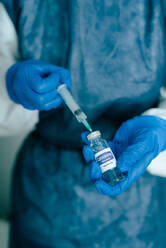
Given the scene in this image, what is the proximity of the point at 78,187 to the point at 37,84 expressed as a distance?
355mm

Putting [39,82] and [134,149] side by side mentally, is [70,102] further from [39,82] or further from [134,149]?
[134,149]

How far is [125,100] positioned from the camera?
793mm

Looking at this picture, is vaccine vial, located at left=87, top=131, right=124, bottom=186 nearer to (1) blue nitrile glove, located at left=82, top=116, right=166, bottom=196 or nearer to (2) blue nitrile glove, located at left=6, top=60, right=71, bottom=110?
(1) blue nitrile glove, located at left=82, top=116, right=166, bottom=196

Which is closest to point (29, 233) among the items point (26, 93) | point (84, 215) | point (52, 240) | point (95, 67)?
point (52, 240)

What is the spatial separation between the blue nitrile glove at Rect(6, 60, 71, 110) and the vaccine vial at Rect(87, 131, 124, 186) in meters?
0.18

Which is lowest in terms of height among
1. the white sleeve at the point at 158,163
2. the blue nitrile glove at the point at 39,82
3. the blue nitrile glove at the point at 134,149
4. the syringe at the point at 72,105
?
the white sleeve at the point at 158,163

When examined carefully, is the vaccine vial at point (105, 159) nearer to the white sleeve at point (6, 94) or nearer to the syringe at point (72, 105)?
the syringe at point (72, 105)

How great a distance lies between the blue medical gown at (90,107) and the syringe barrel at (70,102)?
0.23ft

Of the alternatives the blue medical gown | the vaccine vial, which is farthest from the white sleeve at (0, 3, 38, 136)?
the vaccine vial

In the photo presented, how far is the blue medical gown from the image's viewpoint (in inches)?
29.0

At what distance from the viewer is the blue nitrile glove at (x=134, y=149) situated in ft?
2.08

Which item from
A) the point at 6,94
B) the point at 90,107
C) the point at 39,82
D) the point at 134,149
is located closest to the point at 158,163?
the point at 134,149

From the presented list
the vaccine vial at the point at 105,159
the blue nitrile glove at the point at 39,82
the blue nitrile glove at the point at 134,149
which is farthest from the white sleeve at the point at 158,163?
the blue nitrile glove at the point at 39,82

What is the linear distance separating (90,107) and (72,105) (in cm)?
11
